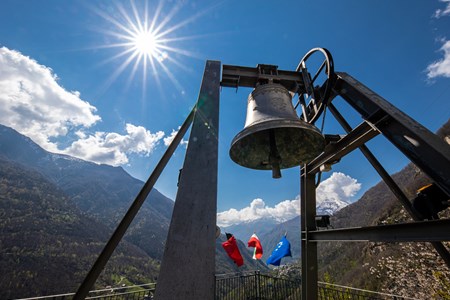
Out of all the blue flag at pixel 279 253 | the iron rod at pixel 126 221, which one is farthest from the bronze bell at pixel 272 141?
the blue flag at pixel 279 253

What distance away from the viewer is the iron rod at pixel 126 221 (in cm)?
232

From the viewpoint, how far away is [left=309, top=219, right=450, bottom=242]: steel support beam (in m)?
1.97

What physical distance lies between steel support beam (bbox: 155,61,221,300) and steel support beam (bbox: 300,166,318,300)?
2.79 meters

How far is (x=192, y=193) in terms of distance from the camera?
1.91m

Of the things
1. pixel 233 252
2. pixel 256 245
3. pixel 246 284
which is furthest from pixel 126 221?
pixel 256 245

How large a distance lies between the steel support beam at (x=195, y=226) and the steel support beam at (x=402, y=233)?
6.13ft

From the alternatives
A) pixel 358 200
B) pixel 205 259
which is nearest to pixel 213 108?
pixel 205 259

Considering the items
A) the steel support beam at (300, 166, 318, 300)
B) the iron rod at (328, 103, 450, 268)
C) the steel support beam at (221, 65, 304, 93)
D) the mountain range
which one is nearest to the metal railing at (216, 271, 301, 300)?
the steel support beam at (300, 166, 318, 300)

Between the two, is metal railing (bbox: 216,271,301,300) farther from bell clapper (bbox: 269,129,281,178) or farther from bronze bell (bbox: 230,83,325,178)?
bell clapper (bbox: 269,129,281,178)

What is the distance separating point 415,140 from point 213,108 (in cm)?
192

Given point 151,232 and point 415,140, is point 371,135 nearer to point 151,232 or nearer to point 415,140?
point 415,140

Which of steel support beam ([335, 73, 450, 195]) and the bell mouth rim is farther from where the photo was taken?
the bell mouth rim

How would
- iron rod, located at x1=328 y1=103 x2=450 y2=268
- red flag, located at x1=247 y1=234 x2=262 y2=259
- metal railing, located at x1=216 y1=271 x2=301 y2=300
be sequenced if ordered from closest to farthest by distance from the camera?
1. iron rod, located at x1=328 y1=103 x2=450 y2=268
2. metal railing, located at x1=216 y1=271 x2=301 y2=300
3. red flag, located at x1=247 y1=234 x2=262 y2=259

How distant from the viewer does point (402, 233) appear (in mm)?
2342
